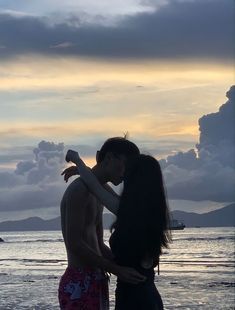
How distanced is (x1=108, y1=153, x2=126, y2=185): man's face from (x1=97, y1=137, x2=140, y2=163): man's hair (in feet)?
0.08

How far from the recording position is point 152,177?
4.09 metres

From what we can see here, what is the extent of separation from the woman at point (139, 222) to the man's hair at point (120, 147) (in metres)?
0.12

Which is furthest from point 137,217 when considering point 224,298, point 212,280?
point 212,280

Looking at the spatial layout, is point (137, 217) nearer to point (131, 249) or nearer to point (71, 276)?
point (131, 249)

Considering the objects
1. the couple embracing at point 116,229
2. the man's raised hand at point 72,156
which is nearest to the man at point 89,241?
the couple embracing at point 116,229

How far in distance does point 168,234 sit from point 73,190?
62 centimetres

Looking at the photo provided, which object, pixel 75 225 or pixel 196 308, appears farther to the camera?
pixel 196 308

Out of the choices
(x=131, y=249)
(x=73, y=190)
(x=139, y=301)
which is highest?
(x=73, y=190)

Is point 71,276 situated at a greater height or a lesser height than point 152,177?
lesser

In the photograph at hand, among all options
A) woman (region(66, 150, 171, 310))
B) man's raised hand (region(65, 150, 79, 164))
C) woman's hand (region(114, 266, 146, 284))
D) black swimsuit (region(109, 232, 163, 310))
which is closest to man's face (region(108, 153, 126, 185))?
woman (region(66, 150, 171, 310))

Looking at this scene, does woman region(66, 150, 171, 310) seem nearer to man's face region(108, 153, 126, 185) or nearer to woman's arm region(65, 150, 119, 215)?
woman's arm region(65, 150, 119, 215)

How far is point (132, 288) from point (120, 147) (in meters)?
0.79

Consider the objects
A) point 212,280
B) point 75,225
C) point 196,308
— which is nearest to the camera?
point 75,225

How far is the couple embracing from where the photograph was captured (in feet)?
13.4
